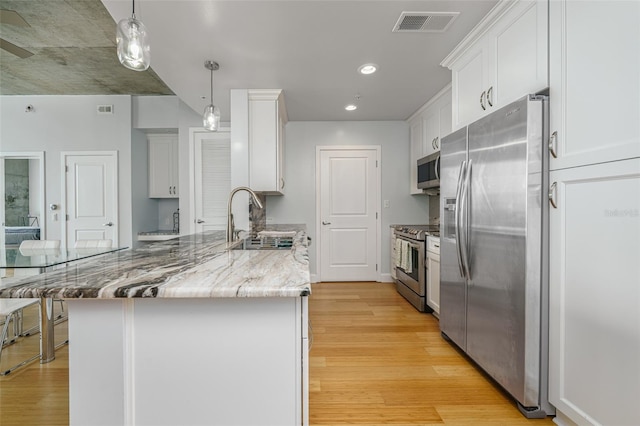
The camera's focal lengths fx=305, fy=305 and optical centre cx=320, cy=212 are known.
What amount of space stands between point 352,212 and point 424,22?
116 inches

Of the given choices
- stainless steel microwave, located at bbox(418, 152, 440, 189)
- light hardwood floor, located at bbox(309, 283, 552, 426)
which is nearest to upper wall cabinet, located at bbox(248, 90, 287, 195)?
light hardwood floor, located at bbox(309, 283, 552, 426)

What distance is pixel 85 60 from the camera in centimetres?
345

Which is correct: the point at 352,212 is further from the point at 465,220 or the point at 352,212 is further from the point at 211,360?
the point at 211,360

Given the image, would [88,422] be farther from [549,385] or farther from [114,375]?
[549,385]

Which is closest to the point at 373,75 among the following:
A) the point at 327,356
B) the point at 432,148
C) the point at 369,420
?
the point at 432,148

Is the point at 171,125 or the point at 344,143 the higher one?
the point at 171,125

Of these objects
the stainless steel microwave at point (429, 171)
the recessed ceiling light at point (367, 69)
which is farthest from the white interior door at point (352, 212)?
the recessed ceiling light at point (367, 69)

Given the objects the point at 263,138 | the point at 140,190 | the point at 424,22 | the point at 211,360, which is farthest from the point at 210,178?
the point at 211,360

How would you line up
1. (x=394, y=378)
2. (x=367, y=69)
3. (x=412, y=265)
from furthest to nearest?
(x=412, y=265) → (x=367, y=69) → (x=394, y=378)

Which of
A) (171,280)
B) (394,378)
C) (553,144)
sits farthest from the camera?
(394,378)

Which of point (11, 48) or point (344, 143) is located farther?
point (344, 143)

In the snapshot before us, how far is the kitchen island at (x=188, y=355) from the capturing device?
3.01 feet

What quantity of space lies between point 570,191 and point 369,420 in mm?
1585

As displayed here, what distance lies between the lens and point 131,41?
1401 millimetres
